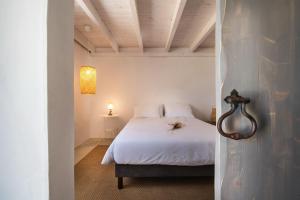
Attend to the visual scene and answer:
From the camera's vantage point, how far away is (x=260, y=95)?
2.10 feet

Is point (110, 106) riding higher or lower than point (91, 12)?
lower

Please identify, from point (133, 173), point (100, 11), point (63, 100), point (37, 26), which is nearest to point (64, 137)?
point (63, 100)

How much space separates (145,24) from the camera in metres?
3.20

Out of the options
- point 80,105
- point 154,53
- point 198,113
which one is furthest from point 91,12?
point 198,113

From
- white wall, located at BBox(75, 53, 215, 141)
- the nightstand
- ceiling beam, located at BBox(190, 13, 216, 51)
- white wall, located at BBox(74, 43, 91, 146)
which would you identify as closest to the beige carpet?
white wall, located at BBox(74, 43, 91, 146)

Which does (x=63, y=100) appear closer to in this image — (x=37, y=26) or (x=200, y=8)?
(x=37, y=26)

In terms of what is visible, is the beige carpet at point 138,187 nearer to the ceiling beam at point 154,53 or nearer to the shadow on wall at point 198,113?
the shadow on wall at point 198,113

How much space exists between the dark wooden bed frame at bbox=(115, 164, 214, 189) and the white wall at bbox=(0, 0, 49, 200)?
169 centimetres

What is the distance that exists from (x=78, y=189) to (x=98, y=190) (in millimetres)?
232

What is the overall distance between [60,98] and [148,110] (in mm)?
3727

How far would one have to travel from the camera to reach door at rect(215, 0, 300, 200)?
600 mm

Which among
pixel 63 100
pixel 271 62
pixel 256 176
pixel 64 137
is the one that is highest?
pixel 271 62

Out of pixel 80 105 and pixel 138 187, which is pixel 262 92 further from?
pixel 80 105

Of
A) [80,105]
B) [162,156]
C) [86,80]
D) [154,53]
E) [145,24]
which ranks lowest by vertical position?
[162,156]
